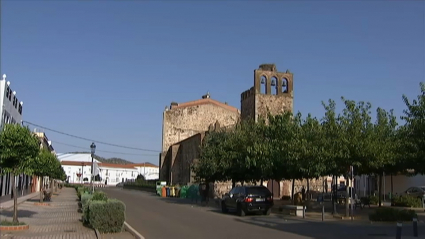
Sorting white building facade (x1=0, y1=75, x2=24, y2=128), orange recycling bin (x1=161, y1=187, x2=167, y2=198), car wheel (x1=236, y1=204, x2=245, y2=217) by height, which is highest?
white building facade (x1=0, y1=75, x2=24, y2=128)

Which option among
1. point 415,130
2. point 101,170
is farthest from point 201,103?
point 101,170

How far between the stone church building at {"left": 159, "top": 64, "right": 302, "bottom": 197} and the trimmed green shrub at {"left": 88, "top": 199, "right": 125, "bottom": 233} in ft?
105

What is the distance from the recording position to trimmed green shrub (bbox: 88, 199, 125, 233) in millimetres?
16156

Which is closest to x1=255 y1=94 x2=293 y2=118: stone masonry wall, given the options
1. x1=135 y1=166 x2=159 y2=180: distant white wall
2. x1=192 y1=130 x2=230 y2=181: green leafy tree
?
x1=192 y1=130 x2=230 y2=181: green leafy tree

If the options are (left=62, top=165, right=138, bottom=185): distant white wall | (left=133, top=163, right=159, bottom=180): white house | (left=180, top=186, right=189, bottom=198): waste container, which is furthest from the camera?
(left=133, top=163, right=159, bottom=180): white house

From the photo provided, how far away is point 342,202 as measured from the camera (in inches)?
1444

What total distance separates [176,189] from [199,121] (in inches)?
716

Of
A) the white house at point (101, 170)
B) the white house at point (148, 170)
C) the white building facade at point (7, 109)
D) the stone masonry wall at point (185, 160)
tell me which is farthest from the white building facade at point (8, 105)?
the white house at point (148, 170)

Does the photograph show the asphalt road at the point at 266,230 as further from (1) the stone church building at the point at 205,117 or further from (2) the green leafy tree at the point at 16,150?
(1) the stone church building at the point at 205,117

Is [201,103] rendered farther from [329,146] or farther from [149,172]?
[149,172]

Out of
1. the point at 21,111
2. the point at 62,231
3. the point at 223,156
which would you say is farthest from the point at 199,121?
the point at 62,231

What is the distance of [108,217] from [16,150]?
4294mm

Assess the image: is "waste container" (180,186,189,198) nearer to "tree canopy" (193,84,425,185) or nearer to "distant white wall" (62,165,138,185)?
"tree canopy" (193,84,425,185)

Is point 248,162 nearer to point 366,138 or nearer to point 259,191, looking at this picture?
point 259,191
